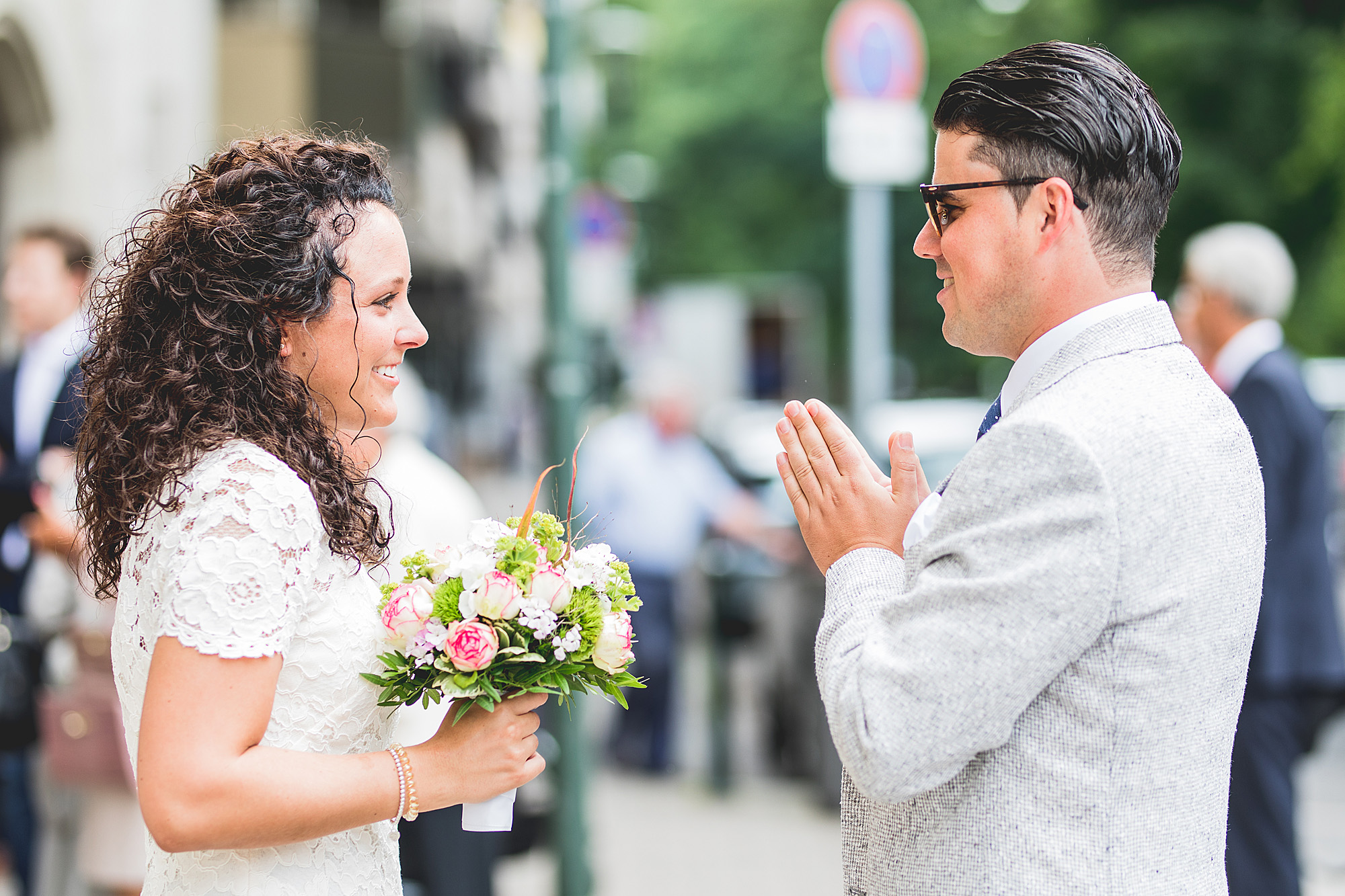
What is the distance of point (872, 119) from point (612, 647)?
6627mm

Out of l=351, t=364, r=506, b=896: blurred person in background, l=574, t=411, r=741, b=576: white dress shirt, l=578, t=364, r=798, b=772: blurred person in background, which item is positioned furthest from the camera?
l=574, t=411, r=741, b=576: white dress shirt

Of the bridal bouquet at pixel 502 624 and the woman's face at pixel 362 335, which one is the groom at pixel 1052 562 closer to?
the bridal bouquet at pixel 502 624

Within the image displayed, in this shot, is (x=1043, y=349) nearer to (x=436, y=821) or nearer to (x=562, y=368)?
(x=436, y=821)

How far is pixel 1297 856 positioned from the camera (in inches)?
174

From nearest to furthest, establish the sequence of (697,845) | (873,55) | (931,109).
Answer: (697,845) → (873,55) → (931,109)

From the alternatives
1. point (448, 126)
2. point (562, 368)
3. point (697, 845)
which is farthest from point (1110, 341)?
point (448, 126)

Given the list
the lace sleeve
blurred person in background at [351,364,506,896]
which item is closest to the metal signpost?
blurred person in background at [351,364,506,896]

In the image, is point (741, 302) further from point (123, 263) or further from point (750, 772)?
point (123, 263)

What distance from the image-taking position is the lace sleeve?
5.66 ft

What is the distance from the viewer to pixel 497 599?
72.9 inches

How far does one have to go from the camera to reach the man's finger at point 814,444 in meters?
1.94

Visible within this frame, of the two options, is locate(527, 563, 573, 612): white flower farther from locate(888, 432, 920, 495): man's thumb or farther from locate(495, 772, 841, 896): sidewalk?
locate(495, 772, 841, 896): sidewalk

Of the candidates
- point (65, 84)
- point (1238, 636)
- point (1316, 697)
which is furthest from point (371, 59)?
point (1238, 636)

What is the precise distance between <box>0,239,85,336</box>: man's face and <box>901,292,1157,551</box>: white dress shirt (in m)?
3.95
